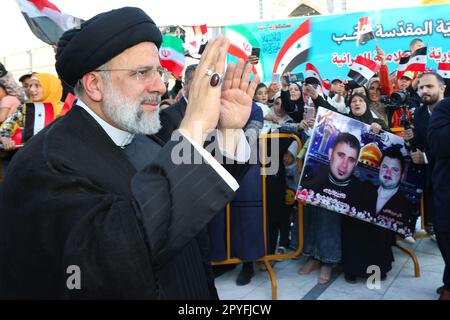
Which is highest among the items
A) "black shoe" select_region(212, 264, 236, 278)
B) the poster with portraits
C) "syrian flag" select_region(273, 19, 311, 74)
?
"syrian flag" select_region(273, 19, 311, 74)

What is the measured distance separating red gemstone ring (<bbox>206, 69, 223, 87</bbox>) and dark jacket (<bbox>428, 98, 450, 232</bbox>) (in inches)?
118

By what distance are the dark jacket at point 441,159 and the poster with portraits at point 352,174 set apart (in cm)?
42

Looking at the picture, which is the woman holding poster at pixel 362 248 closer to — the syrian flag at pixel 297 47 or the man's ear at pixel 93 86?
the man's ear at pixel 93 86

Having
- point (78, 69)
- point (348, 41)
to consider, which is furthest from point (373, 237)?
point (348, 41)

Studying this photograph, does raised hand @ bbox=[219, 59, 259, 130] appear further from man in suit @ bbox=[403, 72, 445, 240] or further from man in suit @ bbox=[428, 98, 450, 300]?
man in suit @ bbox=[403, 72, 445, 240]

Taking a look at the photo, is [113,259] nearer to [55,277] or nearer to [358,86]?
[55,277]

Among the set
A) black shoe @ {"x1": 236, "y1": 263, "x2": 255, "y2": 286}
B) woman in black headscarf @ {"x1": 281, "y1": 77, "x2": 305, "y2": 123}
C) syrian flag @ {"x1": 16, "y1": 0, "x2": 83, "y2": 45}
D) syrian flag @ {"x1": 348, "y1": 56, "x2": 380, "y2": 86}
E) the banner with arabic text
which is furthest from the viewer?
the banner with arabic text

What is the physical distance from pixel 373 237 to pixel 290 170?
1071 millimetres

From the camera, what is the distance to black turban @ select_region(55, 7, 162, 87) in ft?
4.27

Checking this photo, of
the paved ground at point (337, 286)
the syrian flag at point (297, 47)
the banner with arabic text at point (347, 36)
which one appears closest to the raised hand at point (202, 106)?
the paved ground at point (337, 286)

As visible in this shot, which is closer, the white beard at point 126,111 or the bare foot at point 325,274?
the white beard at point 126,111

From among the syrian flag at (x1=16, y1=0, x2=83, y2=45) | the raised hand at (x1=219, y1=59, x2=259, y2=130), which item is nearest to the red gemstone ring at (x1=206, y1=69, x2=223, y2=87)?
the raised hand at (x1=219, y1=59, x2=259, y2=130)

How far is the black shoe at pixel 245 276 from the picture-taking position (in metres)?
4.15

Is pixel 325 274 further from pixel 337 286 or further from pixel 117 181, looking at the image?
pixel 117 181
